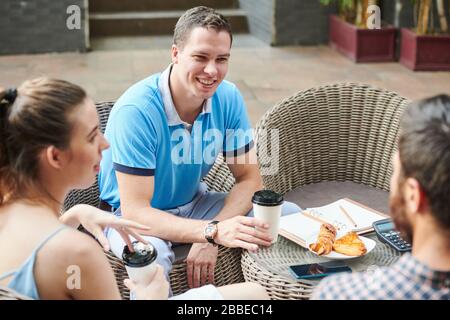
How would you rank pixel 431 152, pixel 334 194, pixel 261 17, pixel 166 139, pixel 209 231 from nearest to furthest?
pixel 431 152
pixel 209 231
pixel 166 139
pixel 334 194
pixel 261 17

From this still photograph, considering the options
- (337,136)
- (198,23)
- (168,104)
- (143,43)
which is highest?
(198,23)

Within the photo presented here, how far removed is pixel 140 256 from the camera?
1638 millimetres

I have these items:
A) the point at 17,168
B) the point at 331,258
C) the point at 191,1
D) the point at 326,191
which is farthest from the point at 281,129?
the point at 191,1

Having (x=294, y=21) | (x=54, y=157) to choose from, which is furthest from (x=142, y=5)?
(x=54, y=157)

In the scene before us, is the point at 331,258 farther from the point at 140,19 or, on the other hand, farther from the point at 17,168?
the point at 140,19

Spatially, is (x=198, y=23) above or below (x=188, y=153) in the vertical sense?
above

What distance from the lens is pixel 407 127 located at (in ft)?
3.81

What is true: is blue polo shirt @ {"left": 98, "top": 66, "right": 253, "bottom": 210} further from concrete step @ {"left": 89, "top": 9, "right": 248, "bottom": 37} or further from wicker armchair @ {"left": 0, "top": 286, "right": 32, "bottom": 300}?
concrete step @ {"left": 89, "top": 9, "right": 248, "bottom": 37}

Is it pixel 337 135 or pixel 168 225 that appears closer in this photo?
pixel 168 225

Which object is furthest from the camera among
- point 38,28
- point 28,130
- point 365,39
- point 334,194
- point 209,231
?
point 38,28

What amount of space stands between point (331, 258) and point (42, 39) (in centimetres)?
566

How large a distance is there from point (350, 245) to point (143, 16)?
6.08m

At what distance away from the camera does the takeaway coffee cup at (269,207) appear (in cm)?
193

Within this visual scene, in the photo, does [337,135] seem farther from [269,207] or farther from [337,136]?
[269,207]
